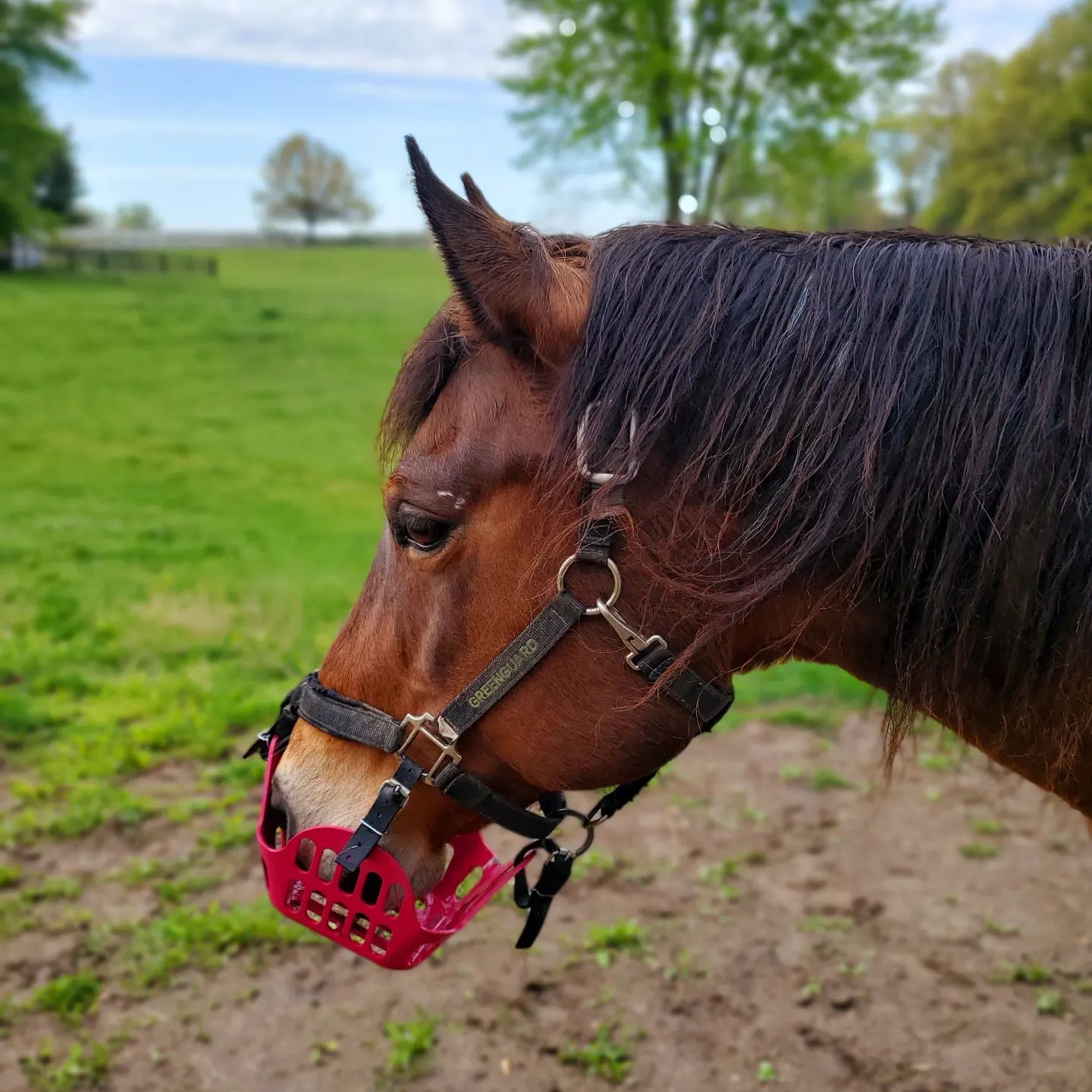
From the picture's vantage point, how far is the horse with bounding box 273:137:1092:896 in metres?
1.41

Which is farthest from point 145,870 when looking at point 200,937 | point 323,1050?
point 323,1050

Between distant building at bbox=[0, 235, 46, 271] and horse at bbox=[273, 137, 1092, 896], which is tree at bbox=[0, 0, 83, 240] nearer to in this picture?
distant building at bbox=[0, 235, 46, 271]

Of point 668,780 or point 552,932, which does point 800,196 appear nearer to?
point 668,780

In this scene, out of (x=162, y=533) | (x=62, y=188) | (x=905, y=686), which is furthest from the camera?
(x=62, y=188)

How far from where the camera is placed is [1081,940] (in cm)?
344

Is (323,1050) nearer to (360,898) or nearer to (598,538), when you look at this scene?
(360,898)

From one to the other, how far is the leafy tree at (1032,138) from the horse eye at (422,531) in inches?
990

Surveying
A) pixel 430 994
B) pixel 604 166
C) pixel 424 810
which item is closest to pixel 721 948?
pixel 430 994

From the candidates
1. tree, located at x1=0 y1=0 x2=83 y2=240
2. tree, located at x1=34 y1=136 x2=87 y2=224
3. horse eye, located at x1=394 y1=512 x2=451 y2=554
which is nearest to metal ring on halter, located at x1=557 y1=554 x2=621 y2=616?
horse eye, located at x1=394 y1=512 x2=451 y2=554

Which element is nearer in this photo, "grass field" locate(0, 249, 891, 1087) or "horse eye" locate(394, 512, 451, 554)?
"horse eye" locate(394, 512, 451, 554)

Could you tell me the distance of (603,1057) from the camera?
284cm

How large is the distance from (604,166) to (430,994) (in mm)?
15950

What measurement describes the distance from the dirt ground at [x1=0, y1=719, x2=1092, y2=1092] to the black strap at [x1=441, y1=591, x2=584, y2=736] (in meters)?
1.74

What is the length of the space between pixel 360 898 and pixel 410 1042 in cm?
141
